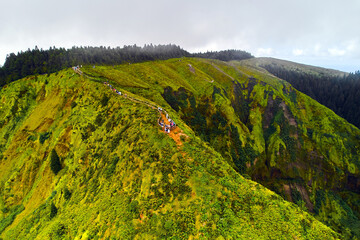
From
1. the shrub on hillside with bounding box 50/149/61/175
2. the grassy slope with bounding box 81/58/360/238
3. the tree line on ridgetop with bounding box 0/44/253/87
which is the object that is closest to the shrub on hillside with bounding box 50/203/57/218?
the shrub on hillside with bounding box 50/149/61/175

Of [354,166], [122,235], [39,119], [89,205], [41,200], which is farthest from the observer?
[354,166]

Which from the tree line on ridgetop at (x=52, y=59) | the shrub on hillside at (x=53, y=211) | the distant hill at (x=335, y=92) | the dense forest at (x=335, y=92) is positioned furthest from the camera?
the dense forest at (x=335, y=92)

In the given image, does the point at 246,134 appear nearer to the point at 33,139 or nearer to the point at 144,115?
the point at 144,115

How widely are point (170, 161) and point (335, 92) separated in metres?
175

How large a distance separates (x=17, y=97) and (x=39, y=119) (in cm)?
1958

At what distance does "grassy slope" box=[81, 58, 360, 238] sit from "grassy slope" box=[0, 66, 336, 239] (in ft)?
72.3

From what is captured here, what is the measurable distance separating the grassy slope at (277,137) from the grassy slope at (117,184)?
867 inches

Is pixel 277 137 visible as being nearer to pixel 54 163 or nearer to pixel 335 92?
Result: pixel 54 163

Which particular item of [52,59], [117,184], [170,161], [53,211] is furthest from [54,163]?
[52,59]

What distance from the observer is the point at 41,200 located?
39.0 m

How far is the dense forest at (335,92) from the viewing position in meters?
126

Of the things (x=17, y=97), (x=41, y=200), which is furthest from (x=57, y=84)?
(x=41, y=200)

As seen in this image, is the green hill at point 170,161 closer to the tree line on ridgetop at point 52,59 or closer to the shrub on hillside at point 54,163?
the shrub on hillside at point 54,163

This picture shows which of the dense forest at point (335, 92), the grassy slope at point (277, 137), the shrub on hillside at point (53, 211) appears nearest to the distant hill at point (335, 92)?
the dense forest at point (335, 92)
